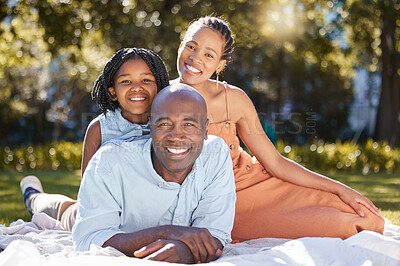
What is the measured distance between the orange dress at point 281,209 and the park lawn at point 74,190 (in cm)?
142

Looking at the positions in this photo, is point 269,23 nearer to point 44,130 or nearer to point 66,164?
point 66,164

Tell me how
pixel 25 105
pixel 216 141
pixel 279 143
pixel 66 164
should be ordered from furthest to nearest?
1. pixel 25 105
2. pixel 66 164
3. pixel 279 143
4. pixel 216 141

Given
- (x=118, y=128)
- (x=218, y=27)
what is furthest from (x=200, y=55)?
(x=118, y=128)

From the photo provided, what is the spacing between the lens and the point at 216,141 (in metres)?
2.77

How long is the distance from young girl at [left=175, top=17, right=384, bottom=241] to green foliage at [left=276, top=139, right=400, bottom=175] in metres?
7.23

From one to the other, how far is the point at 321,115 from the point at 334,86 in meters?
1.73

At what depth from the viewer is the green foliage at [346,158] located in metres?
10.7

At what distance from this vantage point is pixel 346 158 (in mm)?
10766

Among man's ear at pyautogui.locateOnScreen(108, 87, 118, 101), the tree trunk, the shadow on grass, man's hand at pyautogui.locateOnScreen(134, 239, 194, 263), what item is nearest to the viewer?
man's hand at pyautogui.locateOnScreen(134, 239, 194, 263)

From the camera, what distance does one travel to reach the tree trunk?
1395 cm

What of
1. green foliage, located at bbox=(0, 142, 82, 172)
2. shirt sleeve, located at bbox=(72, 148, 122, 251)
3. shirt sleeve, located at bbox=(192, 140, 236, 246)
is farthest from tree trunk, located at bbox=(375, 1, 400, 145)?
shirt sleeve, located at bbox=(72, 148, 122, 251)

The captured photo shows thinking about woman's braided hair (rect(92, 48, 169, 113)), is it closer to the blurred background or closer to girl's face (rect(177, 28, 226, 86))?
girl's face (rect(177, 28, 226, 86))

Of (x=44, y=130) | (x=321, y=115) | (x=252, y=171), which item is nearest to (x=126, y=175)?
(x=252, y=171)

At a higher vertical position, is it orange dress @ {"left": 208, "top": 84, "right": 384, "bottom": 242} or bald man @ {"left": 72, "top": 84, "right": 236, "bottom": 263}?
bald man @ {"left": 72, "top": 84, "right": 236, "bottom": 263}
